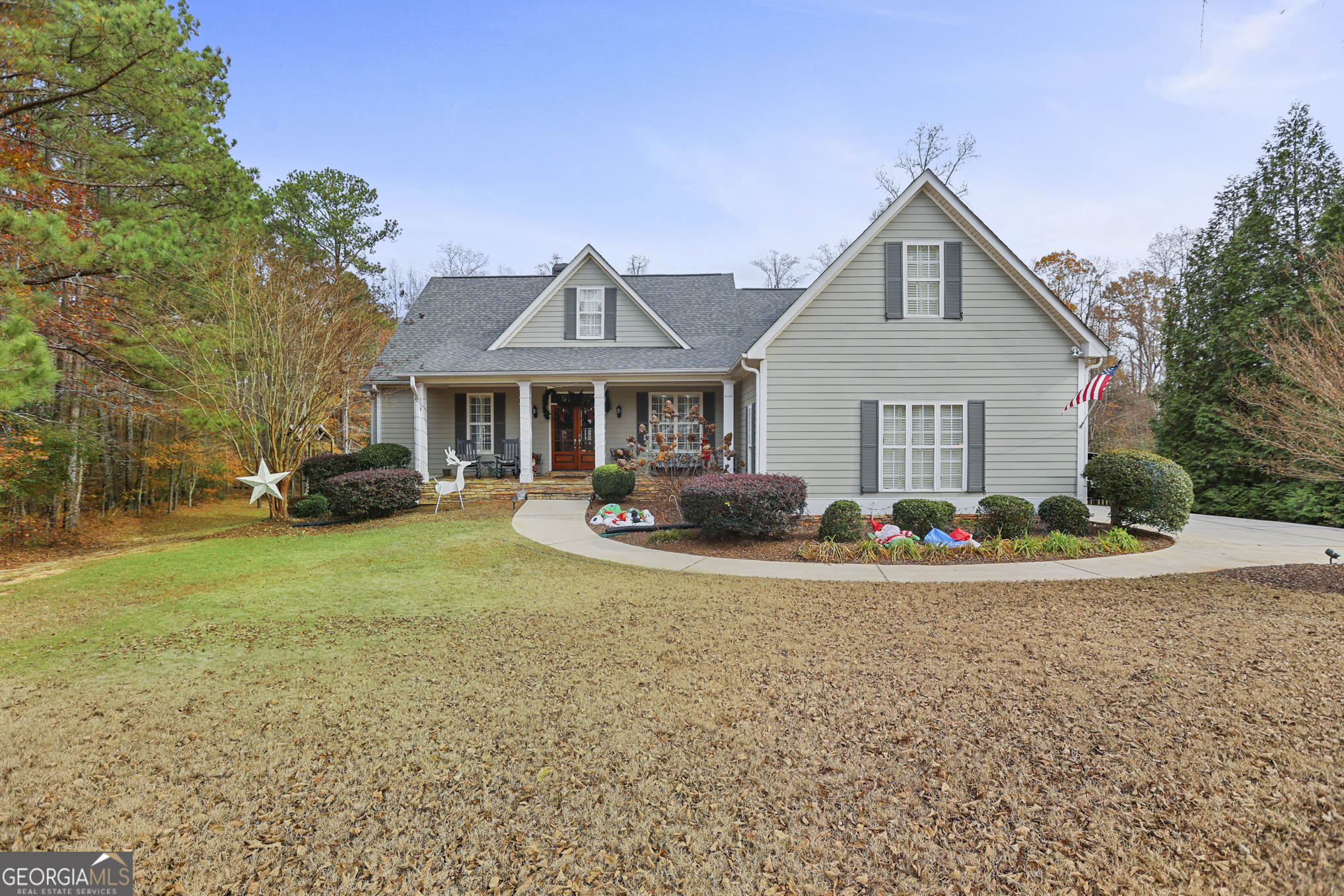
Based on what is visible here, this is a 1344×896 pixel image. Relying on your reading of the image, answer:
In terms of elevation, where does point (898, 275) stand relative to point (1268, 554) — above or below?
above

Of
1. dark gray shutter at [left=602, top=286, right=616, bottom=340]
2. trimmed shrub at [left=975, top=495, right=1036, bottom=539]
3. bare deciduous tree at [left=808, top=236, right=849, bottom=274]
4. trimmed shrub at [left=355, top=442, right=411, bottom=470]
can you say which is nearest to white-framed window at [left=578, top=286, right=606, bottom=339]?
dark gray shutter at [left=602, top=286, right=616, bottom=340]

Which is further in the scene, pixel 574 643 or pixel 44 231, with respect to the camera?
pixel 44 231

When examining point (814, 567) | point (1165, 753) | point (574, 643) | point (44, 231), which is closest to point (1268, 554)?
point (814, 567)

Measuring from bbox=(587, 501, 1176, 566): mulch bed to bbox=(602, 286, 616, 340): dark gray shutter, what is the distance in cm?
712

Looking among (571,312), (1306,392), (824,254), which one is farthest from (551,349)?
(824,254)

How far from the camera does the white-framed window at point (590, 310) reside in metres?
16.5

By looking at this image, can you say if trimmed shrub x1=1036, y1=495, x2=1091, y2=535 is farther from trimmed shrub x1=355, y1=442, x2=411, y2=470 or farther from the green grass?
trimmed shrub x1=355, y1=442, x2=411, y2=470

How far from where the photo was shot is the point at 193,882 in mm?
2170

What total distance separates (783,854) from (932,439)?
980 centimetres

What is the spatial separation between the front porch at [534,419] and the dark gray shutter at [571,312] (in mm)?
1500

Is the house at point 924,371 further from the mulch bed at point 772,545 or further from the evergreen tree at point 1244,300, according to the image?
the evergreen tree at point 1244,300

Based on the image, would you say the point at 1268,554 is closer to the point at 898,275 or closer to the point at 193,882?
the point at 898,275

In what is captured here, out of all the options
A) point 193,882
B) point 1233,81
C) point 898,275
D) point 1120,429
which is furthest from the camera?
point 1120,429

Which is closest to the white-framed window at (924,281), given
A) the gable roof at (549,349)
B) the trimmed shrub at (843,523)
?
the trimmed shrub at (843,523)
